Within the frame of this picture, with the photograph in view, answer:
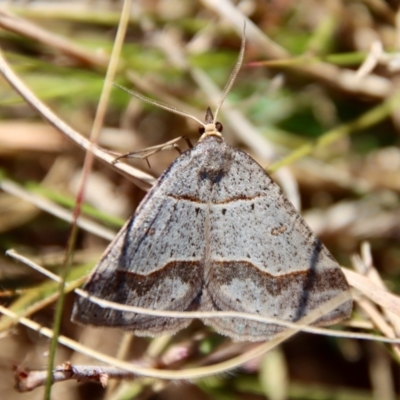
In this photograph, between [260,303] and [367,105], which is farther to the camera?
[367,105]

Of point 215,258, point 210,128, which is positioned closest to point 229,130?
point 210,128

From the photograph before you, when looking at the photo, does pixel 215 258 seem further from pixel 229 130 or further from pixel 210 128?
pixel 229 130

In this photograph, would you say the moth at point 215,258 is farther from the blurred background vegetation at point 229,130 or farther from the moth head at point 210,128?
the blurred background vegetation at point 229,130

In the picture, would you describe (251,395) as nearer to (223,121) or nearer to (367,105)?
(223,121)

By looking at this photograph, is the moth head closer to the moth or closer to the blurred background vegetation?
the moth

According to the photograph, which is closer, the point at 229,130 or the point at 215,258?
the point at 215,258

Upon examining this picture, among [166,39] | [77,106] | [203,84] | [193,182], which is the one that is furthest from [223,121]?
[193,182]
